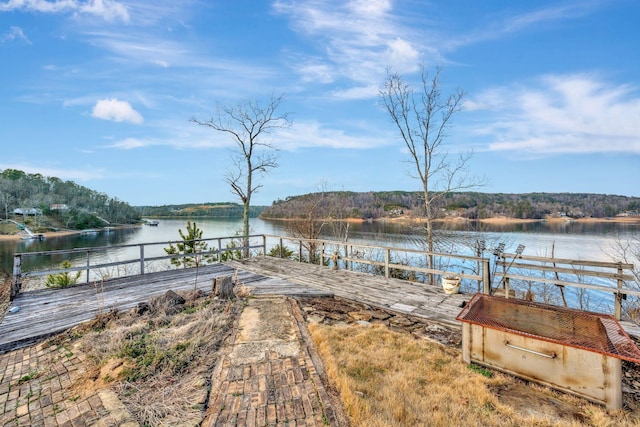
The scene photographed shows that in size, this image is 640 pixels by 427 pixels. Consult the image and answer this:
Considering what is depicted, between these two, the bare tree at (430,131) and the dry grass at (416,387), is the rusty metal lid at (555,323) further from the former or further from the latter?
the bare tree at (430,131)

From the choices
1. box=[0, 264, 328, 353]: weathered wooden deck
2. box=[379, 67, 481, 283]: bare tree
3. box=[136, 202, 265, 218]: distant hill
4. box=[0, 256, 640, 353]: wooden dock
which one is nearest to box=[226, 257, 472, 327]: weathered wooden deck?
box=[0, 256, 640, 353]: wooden dock

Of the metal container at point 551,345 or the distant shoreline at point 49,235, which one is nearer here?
the metal container at point 551,345

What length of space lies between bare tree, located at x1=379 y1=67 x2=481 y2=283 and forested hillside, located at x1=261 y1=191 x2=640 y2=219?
1.05 meters

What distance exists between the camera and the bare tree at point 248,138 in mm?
13273

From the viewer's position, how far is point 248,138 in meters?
13.5

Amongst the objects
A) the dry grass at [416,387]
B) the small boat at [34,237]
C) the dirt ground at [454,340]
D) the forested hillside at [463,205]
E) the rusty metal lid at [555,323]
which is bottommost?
the small boat at [34,237]

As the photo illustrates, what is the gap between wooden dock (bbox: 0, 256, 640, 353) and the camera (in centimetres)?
498

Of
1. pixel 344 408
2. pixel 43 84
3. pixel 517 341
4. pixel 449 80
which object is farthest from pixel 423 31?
pixel 43 84

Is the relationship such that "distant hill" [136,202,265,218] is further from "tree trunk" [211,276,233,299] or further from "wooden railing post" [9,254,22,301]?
"tree trunk" [211,276,233,299]

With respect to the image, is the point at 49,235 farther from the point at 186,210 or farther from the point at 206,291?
the point at 206,291

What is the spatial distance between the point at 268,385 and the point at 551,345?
2940 mm

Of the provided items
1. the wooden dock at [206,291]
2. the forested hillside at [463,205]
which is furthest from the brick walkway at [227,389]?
the forested hillside at [463,205]

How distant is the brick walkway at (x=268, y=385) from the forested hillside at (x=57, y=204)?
6161 cm

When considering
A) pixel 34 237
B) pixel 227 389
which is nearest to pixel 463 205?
pixel 227 389
